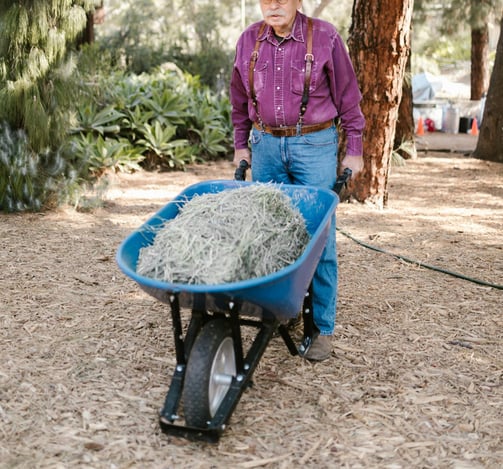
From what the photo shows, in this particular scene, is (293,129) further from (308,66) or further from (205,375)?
(205,375)

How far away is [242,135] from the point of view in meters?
3.45

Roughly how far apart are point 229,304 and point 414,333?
5.01ft

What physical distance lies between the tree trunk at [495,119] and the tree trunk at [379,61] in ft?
12.6

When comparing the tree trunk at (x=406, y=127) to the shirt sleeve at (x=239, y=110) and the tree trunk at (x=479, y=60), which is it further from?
the tree trunk at (x=479, y=60)

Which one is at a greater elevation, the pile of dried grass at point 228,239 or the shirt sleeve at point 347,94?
the shirt sleeve at point 347,94

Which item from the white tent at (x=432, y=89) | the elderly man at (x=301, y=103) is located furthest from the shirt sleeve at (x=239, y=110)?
the white tent at (x=432, y=89)

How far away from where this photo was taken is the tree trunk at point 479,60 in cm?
1638

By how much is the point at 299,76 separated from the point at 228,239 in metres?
0.94

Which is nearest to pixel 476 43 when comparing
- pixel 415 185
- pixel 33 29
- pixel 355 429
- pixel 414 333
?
pixel 415 185

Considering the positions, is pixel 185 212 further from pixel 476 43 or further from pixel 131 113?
pixel 476 43

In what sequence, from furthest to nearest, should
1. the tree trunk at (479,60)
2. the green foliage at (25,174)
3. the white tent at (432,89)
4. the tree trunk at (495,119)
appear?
1. the white tent at (432,89)
2. the tree trunk at (479,60)
3. the tree trunk at (495,119)
4. the green foliage at (25,174)

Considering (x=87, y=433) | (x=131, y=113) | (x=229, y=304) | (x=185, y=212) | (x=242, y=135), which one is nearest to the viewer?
(x=229, y=304)

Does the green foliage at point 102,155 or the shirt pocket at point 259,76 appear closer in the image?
the shirt pocket at point 259,76

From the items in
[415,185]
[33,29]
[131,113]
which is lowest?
[415,185]
